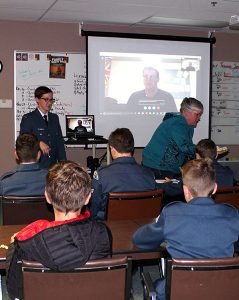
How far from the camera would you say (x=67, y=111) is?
6.78 metres

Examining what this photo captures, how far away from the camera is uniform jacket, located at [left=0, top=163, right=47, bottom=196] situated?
290 centimetres

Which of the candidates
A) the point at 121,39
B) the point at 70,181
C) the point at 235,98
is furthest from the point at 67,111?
the point at 70,181

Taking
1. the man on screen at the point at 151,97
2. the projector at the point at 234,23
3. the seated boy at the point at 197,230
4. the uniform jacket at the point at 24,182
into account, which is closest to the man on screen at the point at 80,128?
the man on screen at the point at 151,97

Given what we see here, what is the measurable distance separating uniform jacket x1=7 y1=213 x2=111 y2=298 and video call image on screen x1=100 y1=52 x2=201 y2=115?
506cm

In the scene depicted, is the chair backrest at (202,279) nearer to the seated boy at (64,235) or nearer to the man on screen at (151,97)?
the seated boy at (64,235)

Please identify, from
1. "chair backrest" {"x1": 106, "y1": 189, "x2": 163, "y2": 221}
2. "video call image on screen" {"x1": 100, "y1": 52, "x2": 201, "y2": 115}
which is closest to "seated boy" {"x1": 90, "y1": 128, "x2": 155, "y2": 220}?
"chair backrest" {"x1": 106, "y1": 189, "x2": 163, "y2": 221}

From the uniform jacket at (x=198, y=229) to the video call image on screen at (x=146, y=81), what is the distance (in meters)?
4.90

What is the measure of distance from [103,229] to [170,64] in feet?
17.9

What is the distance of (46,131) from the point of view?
5.28m

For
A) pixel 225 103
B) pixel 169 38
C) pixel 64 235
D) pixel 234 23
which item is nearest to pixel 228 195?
pixel 64 235

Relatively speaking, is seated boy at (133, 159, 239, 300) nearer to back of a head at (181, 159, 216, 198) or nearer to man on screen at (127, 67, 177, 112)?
back of a head at (181, 159, 216, 198)

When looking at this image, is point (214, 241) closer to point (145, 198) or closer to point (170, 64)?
point (145, 198)

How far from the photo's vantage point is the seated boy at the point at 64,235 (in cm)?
173

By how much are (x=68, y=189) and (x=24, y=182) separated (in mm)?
1035
